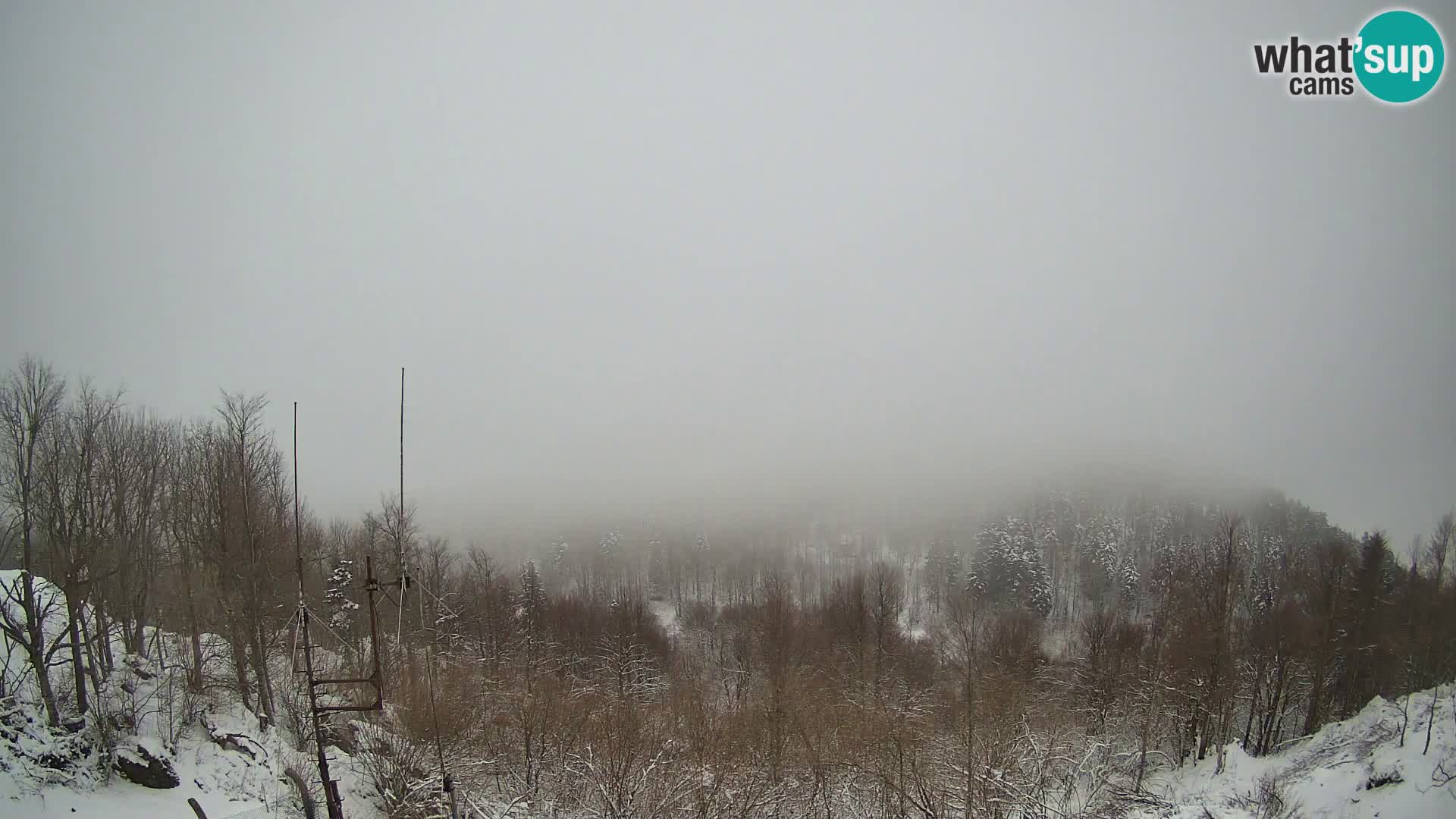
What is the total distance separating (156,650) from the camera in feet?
65.7

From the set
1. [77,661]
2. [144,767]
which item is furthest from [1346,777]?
[77,661]

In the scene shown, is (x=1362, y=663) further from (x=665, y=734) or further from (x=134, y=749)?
(x=134, y=749)

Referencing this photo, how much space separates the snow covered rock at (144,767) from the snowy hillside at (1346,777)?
→ 2671cm

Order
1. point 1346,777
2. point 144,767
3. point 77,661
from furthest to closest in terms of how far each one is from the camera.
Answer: point 1346,777 → point 77,661 → point 144,767

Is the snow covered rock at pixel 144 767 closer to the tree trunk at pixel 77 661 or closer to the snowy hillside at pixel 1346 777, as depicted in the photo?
the tree trunk at pixel 77 661

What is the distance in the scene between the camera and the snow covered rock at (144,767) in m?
13.1

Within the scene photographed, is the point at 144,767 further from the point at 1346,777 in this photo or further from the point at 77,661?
the point at 1346,777

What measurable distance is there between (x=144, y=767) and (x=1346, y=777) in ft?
102

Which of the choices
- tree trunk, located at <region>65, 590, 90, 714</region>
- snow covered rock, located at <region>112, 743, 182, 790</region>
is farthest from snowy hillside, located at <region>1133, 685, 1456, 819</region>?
tree trunk, located at <region>65, 590, 90, 714</region>

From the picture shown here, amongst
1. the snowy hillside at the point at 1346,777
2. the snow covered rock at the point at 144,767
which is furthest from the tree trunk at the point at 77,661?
the snowy hillside at the point at 1346,777

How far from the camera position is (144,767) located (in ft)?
43.4

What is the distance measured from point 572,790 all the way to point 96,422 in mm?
20396

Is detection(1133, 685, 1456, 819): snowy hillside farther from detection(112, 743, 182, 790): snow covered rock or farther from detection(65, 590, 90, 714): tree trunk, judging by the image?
detection(65, 590, 90, 714): tree trunk

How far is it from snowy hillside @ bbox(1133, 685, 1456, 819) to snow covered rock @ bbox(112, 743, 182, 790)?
87.6ft
